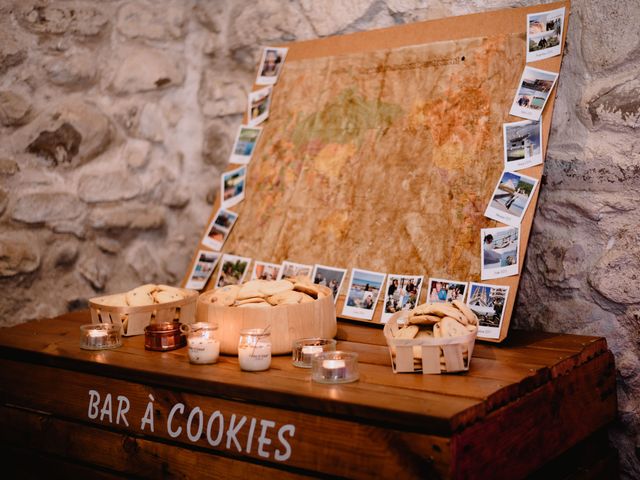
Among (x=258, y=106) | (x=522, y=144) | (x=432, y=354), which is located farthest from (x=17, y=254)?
(x=522, y=144)

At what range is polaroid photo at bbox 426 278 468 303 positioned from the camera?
185cm

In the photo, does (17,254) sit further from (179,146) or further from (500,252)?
(500,252)

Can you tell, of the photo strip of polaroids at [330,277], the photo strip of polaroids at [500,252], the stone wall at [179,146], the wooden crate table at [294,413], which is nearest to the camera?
the wooden crate table at [294,413]

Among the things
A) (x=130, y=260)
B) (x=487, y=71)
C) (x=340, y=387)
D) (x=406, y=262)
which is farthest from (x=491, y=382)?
(x=130, y=260)

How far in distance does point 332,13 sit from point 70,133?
1.00 meters

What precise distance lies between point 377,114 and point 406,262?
0.50 metres

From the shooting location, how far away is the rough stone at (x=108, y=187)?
8.07 ft

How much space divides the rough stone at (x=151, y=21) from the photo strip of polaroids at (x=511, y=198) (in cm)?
149

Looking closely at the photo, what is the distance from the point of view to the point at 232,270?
2250mm

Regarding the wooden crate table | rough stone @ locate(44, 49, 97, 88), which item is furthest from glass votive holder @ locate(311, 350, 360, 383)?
rough stone @ locate(44, 49, 97, 88)

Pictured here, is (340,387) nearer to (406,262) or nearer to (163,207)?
(406,262)

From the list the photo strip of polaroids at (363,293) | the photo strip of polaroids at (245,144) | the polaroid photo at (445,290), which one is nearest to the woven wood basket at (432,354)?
the polaroid photo at (445,290)

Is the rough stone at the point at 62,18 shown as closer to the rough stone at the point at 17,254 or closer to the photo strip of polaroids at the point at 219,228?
the rough stone at the point at 17,254

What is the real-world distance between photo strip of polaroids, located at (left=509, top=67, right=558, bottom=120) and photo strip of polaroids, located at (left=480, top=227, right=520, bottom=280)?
329 mm
